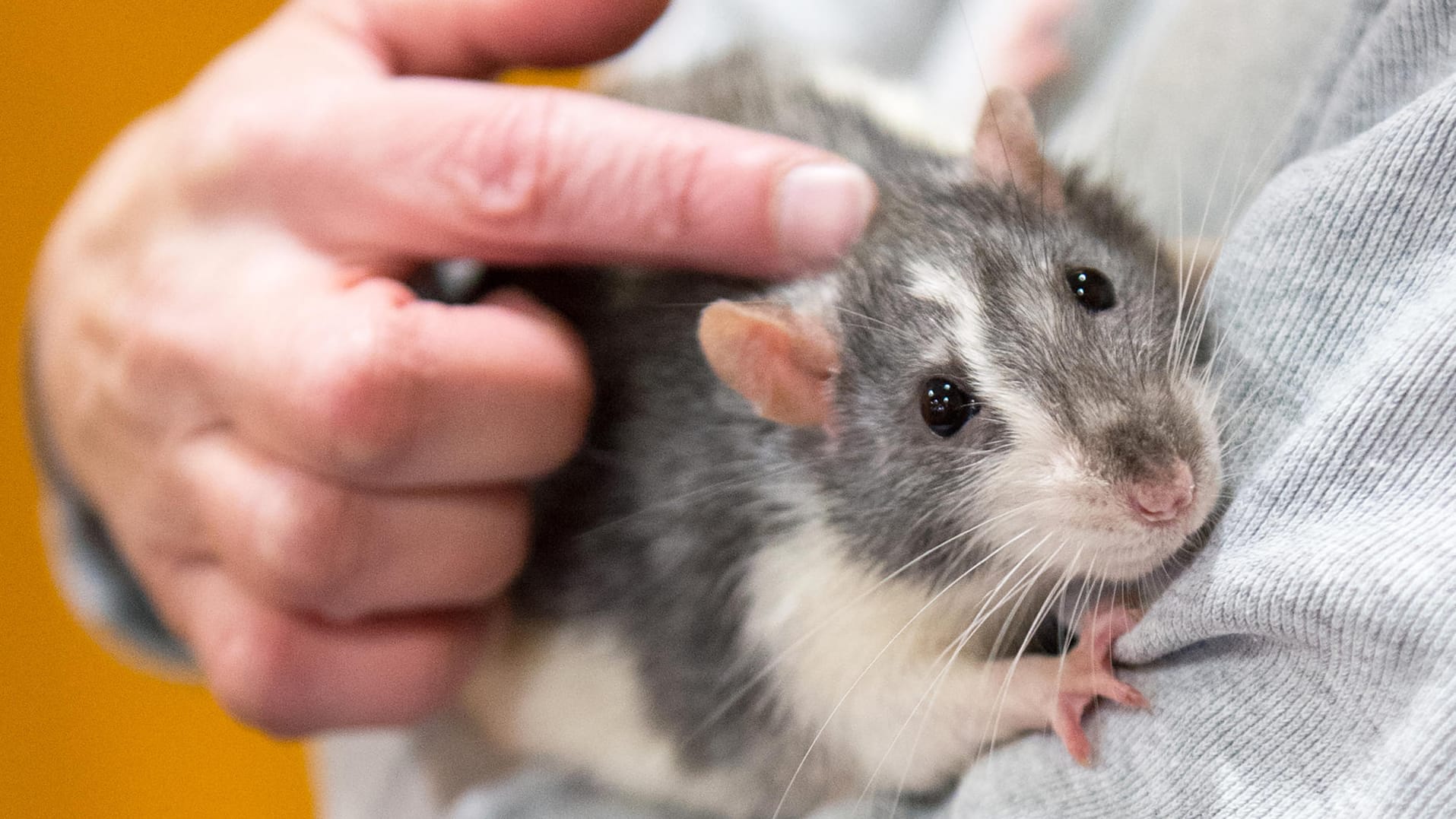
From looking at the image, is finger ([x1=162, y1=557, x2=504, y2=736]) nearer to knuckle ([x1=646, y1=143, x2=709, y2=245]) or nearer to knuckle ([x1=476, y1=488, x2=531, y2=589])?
knuckle ([x1=476, y1=488, x2=531, y2=589])

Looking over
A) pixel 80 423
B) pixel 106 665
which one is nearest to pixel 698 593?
pixel 80 423

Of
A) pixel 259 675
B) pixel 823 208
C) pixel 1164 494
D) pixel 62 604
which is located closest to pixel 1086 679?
pixel 1164 494

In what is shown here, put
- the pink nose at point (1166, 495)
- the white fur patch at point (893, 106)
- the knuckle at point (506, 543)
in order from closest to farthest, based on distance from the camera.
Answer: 1. the pink nose at point (1166, 495)
2. the knuckle at point (506, 543)
3. the white fur patch at point (893, 106)

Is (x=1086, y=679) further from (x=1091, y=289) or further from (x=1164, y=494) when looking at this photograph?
(x=1091, y=289)

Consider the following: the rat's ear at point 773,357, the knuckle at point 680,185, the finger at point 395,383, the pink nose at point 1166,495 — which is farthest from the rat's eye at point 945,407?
the finger at point 395,383

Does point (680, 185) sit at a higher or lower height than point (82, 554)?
higher

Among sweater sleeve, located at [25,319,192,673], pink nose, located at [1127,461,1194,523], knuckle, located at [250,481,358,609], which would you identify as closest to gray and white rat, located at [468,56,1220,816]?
pink nose, located at [1127,461,1194,523]

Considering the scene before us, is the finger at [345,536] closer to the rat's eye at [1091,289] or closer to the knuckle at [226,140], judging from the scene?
the knuckle at [226,140]

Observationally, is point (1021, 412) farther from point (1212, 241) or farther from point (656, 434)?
point (656, 434)
